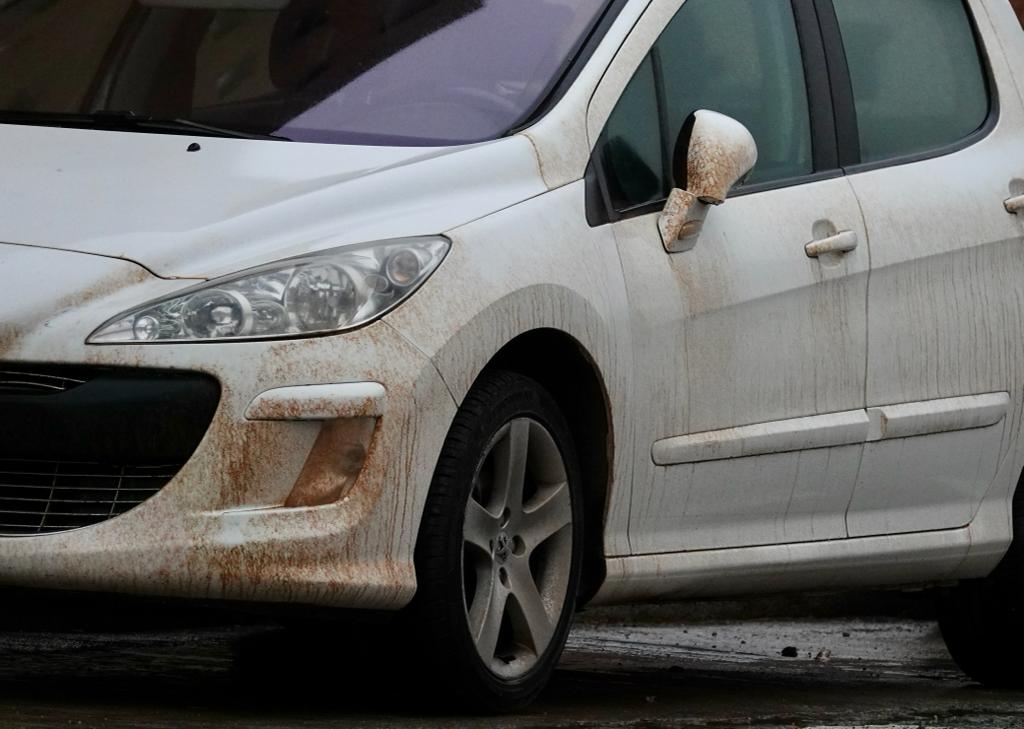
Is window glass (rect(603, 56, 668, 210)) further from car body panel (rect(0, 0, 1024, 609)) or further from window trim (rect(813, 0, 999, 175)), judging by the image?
window trim (rect(813, 0, 999, 175))

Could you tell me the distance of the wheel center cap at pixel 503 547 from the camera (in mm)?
4445

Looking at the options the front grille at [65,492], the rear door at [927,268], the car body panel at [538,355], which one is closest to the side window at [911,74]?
the rear door at [927,268]

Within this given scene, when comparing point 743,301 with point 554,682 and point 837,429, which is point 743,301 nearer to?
point 837,429

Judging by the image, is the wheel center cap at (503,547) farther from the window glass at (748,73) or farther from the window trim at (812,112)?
the window glass at (748,73)

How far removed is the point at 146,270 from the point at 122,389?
23 centimetres

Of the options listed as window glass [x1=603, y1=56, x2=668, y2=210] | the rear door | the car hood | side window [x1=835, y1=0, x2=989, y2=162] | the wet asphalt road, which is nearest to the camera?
the car hood

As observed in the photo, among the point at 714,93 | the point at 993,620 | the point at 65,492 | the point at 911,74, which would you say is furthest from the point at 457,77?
the point at 993,620

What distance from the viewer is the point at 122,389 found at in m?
3.92

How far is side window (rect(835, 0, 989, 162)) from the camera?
564 centimetres

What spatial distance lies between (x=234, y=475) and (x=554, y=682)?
1.91 metres

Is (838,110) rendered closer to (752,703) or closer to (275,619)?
(752,703)

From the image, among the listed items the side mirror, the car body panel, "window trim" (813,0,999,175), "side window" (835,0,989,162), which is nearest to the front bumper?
the car body panel

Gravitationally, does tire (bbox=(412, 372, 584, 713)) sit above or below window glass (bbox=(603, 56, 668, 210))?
below

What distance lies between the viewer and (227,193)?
167 inches
